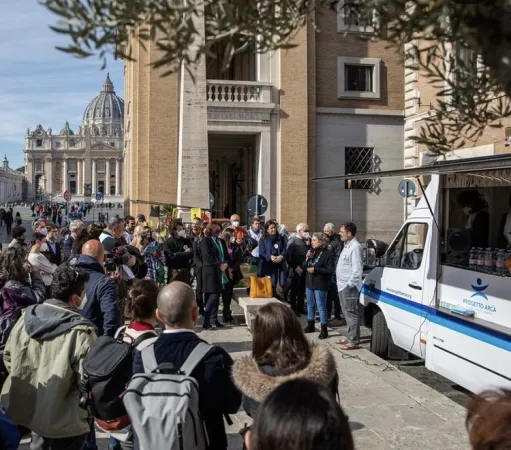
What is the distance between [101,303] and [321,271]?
5.39 m

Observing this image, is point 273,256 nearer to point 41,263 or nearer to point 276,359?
point 41,263

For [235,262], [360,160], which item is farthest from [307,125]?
[235,262]

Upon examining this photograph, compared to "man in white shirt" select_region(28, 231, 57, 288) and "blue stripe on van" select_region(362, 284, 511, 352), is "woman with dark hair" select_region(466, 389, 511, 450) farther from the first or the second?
"man in white shirt" select_region(28, 231, 57, 288)

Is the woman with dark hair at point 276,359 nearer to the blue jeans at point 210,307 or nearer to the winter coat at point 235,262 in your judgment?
the blue jeans at point 210,307

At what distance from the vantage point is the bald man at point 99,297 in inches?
229

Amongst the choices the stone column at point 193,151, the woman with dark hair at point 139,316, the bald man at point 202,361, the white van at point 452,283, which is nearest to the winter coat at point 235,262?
the white van at point 452,283

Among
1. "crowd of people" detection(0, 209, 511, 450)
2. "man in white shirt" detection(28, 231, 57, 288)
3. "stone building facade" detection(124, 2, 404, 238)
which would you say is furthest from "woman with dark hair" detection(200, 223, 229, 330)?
"stone building facade" detection(124, 2, 404, 238)

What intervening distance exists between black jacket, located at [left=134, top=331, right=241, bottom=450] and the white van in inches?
150

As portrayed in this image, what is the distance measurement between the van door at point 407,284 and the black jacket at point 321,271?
1.27 m

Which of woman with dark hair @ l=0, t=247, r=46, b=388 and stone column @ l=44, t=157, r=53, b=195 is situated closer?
woman with dark hair @ l=0, t=247, r=46, b=388

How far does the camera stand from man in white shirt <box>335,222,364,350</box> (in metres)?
10.1

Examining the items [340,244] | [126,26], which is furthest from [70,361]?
[340,244]

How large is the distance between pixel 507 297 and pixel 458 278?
0.96m

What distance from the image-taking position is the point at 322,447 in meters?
2.07
